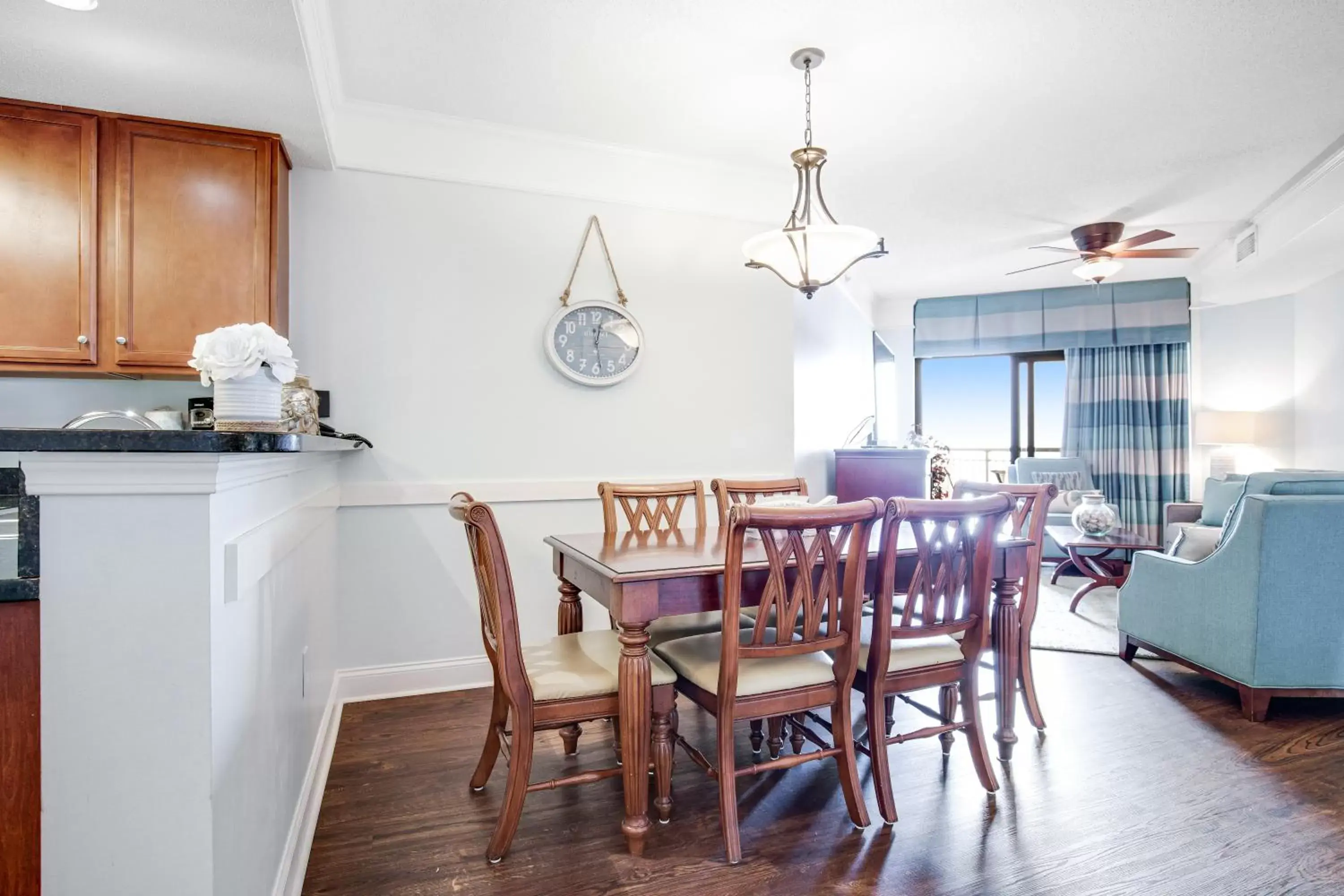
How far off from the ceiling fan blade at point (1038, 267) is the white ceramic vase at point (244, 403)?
4.89 metres

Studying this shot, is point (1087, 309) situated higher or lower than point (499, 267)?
higher

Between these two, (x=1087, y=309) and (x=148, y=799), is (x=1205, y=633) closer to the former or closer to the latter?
(x=148, y=799)

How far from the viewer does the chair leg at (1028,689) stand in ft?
8.50

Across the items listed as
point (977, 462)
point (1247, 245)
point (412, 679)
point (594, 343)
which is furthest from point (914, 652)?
point (977, 462)

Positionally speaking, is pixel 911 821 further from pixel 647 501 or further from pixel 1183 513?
pixel 1183 513

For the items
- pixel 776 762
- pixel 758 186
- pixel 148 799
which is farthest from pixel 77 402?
pixel 758 186

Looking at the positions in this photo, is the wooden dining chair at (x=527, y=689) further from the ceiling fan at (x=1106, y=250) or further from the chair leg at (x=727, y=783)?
the ceiling fan at (x=1106, y=250)

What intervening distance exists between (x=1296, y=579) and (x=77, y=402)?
15.7 ft

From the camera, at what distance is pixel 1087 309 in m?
6.17

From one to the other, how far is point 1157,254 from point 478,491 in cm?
438

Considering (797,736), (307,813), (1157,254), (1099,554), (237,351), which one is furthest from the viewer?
(1099,554)

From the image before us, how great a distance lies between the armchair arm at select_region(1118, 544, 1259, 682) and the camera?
2736 millimetres

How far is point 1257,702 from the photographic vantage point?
8.87 feet

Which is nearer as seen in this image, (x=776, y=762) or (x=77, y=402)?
(x=776, y=762)
